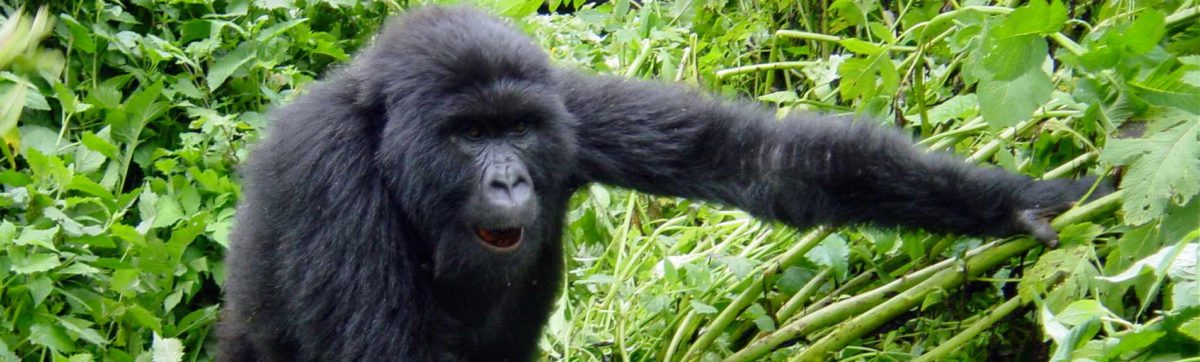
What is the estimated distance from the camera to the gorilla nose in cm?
378

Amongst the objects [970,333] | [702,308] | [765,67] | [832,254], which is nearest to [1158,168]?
[970,333]

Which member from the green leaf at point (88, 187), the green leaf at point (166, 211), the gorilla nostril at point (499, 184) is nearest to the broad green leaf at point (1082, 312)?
the gorilla nostril at point (499, 184)

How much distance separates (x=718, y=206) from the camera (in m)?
4.86

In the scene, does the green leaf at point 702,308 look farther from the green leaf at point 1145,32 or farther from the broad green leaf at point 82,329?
the broad green leaf at point 82,329

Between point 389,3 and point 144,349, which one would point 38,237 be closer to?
point 144,349

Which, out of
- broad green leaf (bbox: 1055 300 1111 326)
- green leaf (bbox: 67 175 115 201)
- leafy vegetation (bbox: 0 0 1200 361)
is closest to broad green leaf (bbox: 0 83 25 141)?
leafy vegetation (bbox: 0 0 1200 361)

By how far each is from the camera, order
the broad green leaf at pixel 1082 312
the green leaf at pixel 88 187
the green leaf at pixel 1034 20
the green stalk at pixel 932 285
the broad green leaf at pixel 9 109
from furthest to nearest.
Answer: the green leaf at pixel 88 187 → the green stalk at pixel 932 285 → the green leaf at pixel 1034 20 → the broad green leaf at pixel 1082 312 → the broad green leaf at pixel 9 109

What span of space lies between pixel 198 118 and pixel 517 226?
8.15ft

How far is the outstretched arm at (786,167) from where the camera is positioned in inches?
153

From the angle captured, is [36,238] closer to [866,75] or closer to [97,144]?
[97,144]

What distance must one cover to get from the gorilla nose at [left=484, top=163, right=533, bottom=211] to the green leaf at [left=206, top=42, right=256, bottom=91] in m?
2.36

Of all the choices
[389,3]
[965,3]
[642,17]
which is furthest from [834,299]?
[389,3]

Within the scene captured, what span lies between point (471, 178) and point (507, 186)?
0.14m

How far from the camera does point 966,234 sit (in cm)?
394
